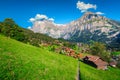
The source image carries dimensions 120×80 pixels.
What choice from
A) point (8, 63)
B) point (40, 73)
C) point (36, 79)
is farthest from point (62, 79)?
point (8, 63)

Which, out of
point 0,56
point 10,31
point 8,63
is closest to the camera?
point 8,63

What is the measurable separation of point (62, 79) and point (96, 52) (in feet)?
405

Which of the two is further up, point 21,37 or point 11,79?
point 21,37

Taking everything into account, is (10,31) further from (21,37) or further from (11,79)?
(11,79)

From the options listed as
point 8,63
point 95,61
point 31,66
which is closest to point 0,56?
point 8,63

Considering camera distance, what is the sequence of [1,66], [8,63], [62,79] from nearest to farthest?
[1,66] < [8,63] < [62,79]

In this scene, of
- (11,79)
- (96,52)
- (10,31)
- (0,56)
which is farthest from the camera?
(96,52)

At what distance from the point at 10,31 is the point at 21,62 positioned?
63.9 metres

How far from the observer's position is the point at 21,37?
100438mm

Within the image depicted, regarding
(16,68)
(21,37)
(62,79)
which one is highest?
(21,37)

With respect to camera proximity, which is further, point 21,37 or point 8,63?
point 21,37

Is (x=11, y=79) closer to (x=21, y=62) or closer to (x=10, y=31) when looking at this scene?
(x=21, y=62)

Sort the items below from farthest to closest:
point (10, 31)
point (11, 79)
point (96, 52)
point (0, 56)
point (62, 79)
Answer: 1. point (96, 52)
2. point (10, 31)
3. point (62, 79)
4. point (0, 56)
5. point (11, 79)

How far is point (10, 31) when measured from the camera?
9462 cm
